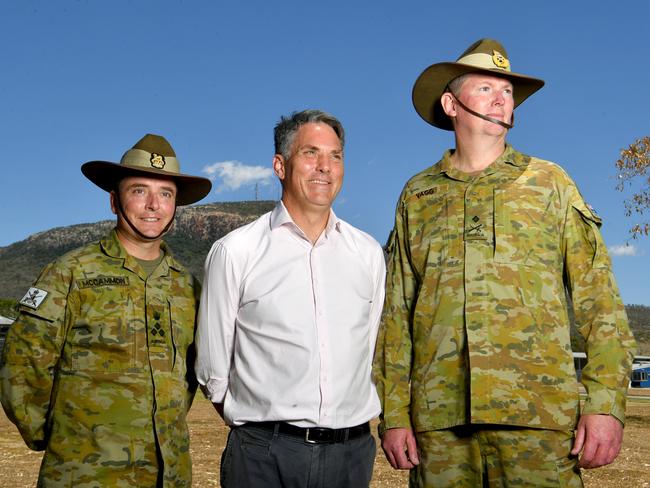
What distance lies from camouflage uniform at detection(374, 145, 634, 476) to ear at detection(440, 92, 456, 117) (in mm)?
331

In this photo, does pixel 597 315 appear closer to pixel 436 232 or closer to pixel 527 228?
pixel 527 228

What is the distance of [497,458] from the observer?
3.55 meters

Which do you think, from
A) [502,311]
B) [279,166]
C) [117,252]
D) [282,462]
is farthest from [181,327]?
[502,311]

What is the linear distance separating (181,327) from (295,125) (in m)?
1.23

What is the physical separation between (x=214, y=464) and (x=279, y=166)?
7.29 meters

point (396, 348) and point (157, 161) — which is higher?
point (157, 161)

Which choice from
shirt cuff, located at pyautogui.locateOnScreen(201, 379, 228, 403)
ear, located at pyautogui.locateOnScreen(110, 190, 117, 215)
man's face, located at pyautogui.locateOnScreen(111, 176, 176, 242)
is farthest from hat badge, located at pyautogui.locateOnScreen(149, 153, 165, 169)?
shirt cuff, located at pyautogui.locateOnScreen(201, 379, 228, 403)

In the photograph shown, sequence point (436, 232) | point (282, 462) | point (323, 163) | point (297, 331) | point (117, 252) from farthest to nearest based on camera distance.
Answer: point (117, 252), point (323, 163), point (436, 232), point (297, 331), point (282, 462)

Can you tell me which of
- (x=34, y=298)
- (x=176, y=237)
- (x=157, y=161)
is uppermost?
(x=176, y=237)

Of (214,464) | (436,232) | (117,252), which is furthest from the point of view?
(214,464)

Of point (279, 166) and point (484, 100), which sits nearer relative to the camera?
point (484, 100)

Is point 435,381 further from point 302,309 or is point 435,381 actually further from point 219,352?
point 219,352

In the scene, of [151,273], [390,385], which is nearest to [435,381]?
[390,385]

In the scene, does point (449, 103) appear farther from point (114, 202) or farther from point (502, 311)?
point (114, 202)
